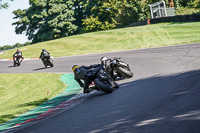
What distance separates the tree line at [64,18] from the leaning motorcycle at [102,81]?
4794 cm

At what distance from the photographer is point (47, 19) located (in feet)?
212

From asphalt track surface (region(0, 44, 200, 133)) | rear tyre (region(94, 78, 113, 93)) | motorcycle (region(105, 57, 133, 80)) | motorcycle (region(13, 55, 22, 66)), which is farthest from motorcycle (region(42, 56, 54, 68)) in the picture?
asphalt track surface (region(0, 44, 200, 133))

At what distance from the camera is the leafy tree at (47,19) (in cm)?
6322

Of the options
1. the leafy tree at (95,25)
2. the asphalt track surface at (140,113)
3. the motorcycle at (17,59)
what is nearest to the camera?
the asphalt track surface at (140,113)

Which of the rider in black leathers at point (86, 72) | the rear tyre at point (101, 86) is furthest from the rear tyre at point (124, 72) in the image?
the rear tyre at point (101, 86)

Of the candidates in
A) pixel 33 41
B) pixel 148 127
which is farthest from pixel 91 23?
pixel 148 127

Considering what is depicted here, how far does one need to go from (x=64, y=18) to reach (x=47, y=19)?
402 centimetres

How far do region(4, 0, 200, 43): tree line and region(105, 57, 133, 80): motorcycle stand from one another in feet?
150

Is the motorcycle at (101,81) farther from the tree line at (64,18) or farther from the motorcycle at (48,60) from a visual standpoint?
the tree line at (64,18)

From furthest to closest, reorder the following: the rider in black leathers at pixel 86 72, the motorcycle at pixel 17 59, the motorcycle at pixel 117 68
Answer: the motorcycle at pixel 17 59, the motorcycle at pixel 117 68, the rider in black leathers at pixel 86 72

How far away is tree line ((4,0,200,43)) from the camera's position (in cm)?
6156

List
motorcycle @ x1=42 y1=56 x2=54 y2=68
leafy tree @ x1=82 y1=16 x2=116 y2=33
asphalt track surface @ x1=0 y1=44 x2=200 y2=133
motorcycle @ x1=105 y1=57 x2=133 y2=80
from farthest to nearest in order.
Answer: leafy tree @ x1=82 y1=16 x2=116 y2=33 < motorcycle @ x1=42 y1=56 x2=54 y2=68 < motorcycle @ x1=105 y1=57 x2=133 y2=80 < asphalt track surface @ x1=0 y1=44 x2=200 y2=133

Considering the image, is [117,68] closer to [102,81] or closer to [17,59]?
[102,81]

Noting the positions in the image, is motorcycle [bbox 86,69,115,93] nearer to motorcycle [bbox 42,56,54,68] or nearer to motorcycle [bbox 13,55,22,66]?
motorcycle [bbox 42,56,54,68]
